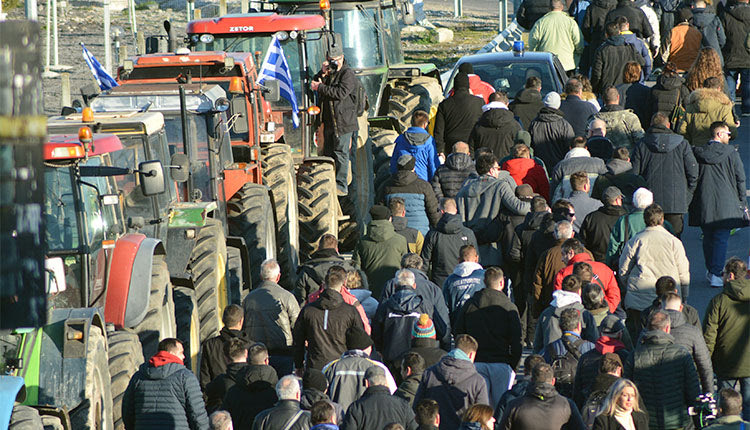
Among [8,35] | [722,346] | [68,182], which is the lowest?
[722,346]

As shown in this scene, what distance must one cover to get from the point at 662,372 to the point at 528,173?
14.8 ft

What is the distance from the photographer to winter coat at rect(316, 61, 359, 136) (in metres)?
13.8

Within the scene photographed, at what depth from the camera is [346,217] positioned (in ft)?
46.8

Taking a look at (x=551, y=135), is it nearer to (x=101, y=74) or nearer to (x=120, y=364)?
(x=101, y=74)

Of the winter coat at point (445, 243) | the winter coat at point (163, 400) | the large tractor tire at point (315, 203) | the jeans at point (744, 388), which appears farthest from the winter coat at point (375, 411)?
the large tractor tire at point (315, 203)

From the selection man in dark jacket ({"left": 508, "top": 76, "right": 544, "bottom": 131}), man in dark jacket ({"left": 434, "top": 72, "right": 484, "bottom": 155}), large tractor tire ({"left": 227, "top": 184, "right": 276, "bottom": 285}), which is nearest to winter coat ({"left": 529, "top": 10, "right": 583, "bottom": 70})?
man in dark jacket ({"left": 508, "top": 76, "right": 544, "bottom": 131})

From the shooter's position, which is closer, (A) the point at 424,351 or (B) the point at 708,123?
(A) the point at 424,351

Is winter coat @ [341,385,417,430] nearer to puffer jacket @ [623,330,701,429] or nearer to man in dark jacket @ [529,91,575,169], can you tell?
puffer jacket @ [623,330,701,429]

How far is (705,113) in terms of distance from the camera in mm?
13609

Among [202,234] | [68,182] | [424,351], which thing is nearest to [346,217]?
[202,234]

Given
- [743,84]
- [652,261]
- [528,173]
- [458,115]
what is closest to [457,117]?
[458,115]

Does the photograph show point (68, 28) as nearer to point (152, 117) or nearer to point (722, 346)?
point (152, 117)

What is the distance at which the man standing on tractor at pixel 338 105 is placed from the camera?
45.4 feet

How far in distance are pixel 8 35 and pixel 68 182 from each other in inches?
204
